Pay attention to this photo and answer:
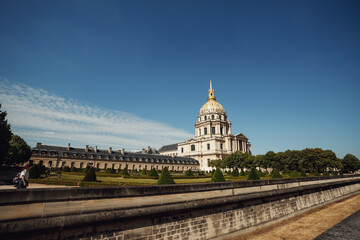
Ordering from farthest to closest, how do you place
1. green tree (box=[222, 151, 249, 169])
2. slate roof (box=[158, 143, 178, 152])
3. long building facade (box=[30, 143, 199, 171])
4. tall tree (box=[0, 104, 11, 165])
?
slate roof (box=[158, 143, 178, 152])
green tree (box=[222, 151, 249, 169])
long building facade (box=[30, 143, 199, 171])
tall tree (box=[0, 104, 11, 165])

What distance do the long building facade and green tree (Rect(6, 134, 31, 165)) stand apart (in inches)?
102

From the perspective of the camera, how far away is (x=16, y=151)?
1551 inches

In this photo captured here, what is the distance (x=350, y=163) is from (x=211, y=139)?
53184 millimetres

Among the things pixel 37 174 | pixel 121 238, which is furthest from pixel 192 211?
pixel 37 174

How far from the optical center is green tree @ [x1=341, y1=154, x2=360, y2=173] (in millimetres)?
74863

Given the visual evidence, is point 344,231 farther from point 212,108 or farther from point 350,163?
point 350,163

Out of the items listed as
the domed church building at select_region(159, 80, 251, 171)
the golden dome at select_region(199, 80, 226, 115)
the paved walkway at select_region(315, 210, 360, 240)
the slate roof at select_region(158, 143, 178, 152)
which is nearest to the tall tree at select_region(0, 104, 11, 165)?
the paved walkway at select_region(315, 210, 360, 240)

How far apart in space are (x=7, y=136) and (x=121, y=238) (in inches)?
1342

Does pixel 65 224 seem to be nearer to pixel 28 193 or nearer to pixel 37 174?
pixel 28 193

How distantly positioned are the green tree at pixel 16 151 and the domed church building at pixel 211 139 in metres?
57.4

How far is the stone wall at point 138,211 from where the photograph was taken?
4852 millimetres

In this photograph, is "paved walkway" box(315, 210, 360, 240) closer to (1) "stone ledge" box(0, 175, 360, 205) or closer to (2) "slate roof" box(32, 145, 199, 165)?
(1) "stone ledge" box(0, 175, 360, 205)

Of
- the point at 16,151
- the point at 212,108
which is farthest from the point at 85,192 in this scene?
the point at 212,108

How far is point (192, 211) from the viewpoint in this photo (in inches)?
312
